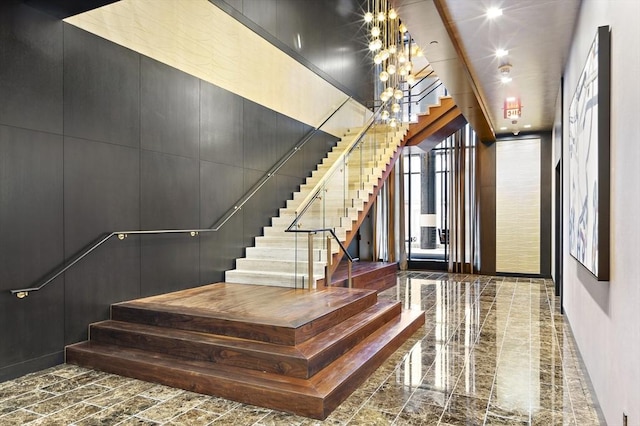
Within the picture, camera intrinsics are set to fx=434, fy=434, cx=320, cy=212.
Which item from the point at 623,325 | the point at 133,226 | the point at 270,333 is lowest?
Result: the point at 270,333

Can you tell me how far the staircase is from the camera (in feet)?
20.9

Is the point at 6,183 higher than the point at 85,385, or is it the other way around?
the point at 6,183

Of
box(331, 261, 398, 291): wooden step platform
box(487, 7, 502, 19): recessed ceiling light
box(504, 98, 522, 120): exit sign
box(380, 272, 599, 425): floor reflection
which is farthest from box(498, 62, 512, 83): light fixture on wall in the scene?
box(331, 261, 398, 291): wooden step platform

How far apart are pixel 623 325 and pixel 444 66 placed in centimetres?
425

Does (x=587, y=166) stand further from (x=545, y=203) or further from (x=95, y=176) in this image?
(x=545, y=203)

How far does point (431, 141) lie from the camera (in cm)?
1118

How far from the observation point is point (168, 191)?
575 centimetres

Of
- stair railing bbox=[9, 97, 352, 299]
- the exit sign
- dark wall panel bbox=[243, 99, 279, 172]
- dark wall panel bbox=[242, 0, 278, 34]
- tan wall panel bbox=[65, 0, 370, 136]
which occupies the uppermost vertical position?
dark wall panel bbox=[242, 0, 278, 34]

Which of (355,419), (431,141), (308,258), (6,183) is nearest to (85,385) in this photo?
(6,183)

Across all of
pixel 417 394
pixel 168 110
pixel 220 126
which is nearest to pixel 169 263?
pixel 168 110

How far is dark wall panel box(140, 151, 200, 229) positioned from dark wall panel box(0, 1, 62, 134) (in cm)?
122

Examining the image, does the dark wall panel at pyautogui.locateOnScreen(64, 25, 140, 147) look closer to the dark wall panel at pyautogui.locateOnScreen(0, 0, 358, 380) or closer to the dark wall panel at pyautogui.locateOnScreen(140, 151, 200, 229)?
the dark wall panel at pyautogui.locateOnScreen(0, 0, 358, 380)

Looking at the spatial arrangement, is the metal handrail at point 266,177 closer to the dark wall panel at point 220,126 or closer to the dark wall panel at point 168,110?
the dark wall panel at point 220,126

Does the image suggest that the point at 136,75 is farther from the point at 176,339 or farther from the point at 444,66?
the point at 444,66
